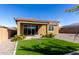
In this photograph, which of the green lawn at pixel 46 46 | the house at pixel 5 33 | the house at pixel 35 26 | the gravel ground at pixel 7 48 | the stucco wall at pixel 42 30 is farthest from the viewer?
the stucco wall at pixel 42 30

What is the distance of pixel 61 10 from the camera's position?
15406 mm

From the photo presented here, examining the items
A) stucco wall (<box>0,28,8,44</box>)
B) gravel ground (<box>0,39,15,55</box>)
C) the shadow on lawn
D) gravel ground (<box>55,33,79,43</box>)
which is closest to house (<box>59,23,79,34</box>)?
gravel ground (<box>55,33,79,43</box>)

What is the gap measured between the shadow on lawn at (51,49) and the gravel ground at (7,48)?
0.64m

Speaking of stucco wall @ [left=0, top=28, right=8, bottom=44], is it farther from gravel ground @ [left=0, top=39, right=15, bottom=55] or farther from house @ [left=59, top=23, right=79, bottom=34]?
house @ [left=59, top=23, right=79, bottom=34]

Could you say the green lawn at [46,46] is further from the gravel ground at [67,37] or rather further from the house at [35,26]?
the house at [35,26]

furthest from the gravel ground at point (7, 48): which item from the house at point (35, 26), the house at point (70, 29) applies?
the house at point (70, 29)

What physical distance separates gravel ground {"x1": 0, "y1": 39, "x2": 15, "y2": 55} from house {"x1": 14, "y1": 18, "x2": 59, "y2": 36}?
83 centimetres

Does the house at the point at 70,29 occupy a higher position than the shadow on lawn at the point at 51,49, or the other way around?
the house at the point at 70,29

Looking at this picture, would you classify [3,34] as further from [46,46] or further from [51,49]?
[51,49]

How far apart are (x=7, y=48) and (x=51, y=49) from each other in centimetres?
268

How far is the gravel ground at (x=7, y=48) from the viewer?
49.5ft

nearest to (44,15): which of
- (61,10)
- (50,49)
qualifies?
(61,10)

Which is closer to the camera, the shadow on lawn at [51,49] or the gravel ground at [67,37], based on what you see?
the shadow on lawn at [51,49]
